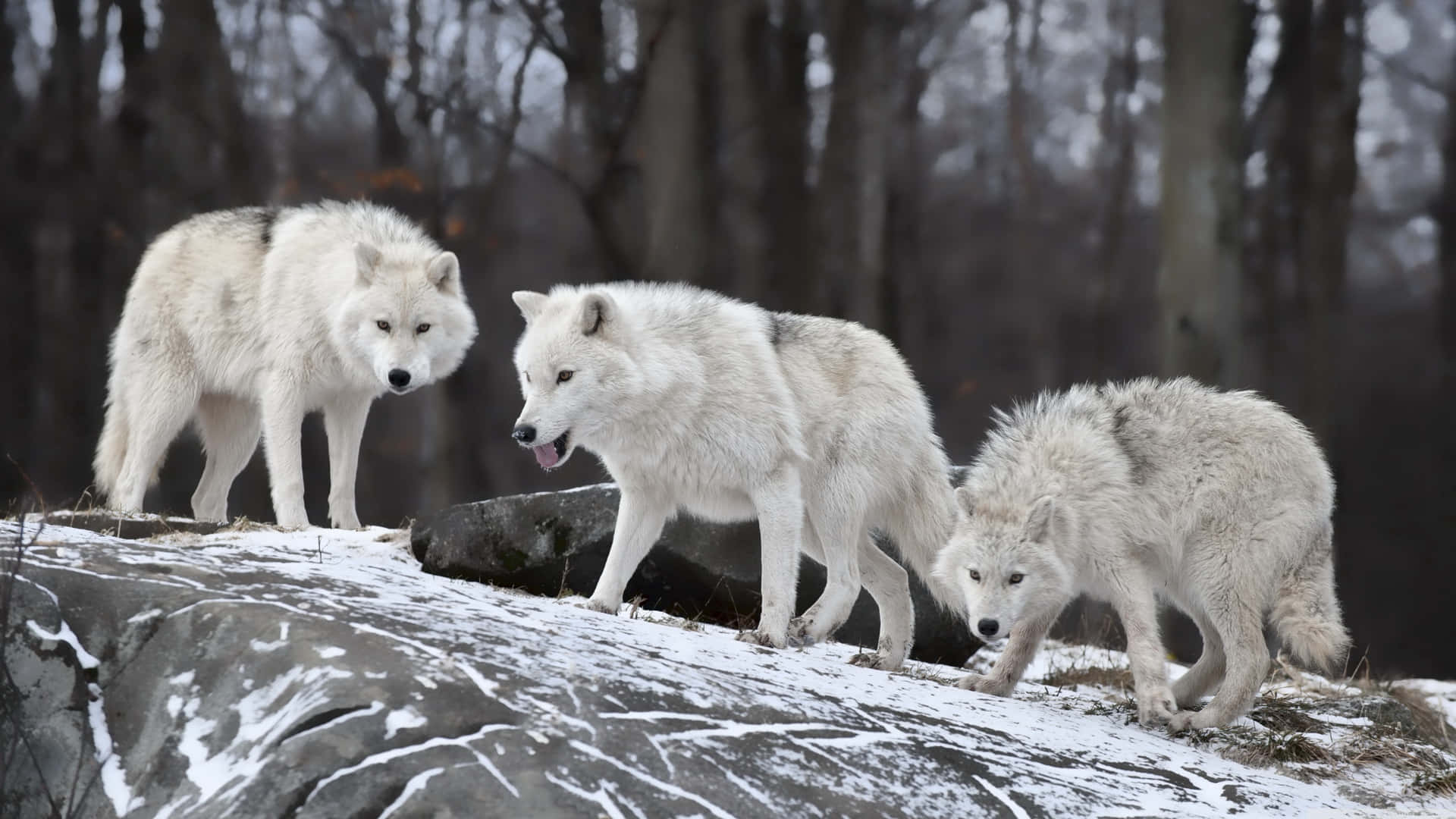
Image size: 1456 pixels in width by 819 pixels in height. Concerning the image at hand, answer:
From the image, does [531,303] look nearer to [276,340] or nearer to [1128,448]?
[276,340]

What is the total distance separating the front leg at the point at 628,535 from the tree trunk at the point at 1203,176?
7324mm

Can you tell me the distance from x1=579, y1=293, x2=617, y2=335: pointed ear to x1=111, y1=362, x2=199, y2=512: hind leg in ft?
11.0

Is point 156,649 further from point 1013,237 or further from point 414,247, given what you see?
point 1013,237

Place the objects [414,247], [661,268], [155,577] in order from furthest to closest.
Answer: [661,268] → [414,247] → [155,577]

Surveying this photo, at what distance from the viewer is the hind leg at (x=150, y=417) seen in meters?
7.64

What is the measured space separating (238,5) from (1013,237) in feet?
29.9

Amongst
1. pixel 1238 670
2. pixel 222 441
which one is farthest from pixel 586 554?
pixel 1238 670

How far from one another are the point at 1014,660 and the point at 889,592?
2.31 ft

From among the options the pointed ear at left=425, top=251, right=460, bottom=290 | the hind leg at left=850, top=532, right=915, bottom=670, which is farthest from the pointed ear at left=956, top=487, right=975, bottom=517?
the pointed ear at left=425, top=251, right=460, bottom=290

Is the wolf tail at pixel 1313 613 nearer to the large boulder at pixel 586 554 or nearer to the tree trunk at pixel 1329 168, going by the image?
the large boulder at pixel 586 554

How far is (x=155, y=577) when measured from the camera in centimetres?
430

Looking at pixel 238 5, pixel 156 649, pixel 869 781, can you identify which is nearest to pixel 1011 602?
pixel 869 781

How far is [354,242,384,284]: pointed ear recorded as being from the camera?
23.7 ft

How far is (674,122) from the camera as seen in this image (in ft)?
45.5
